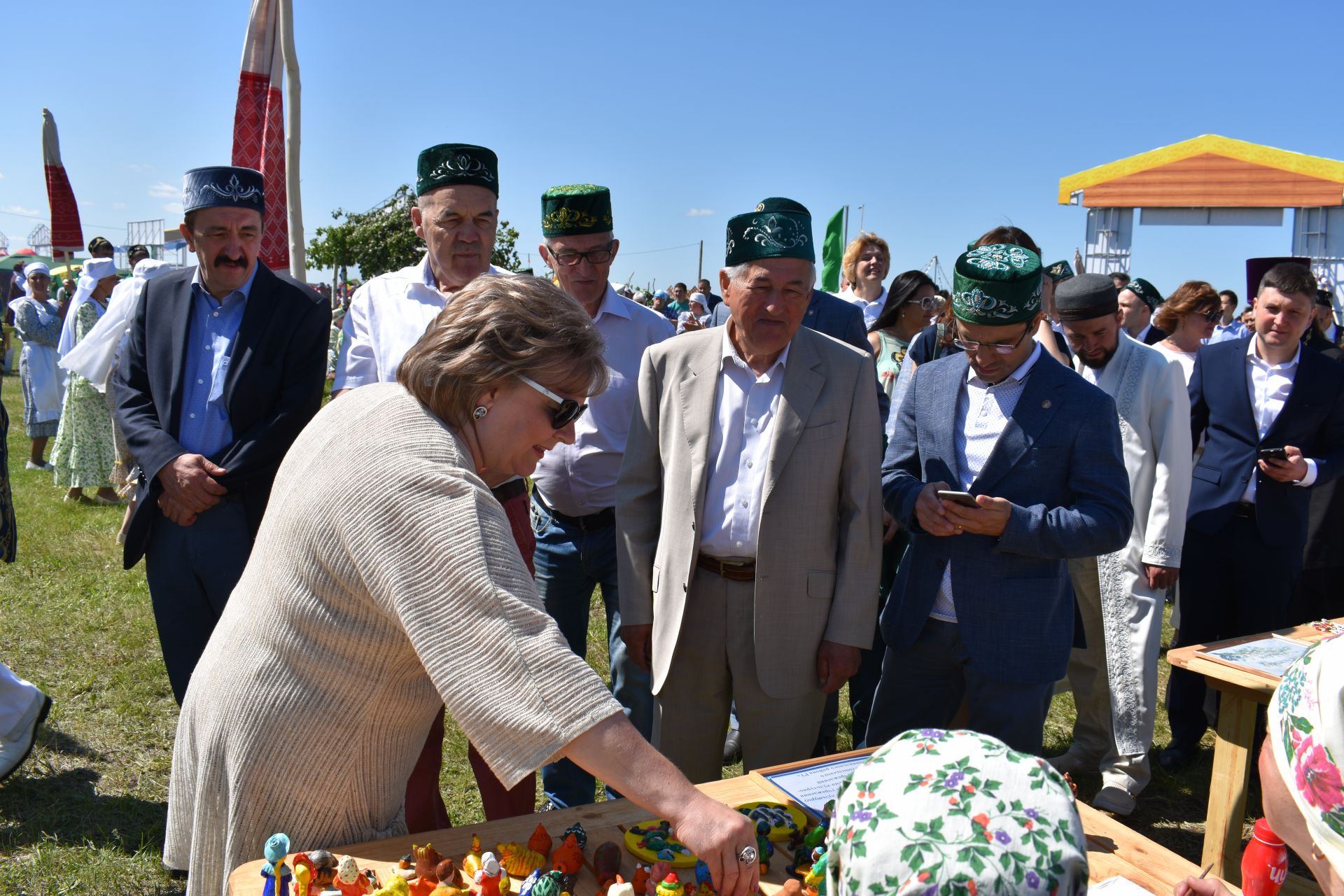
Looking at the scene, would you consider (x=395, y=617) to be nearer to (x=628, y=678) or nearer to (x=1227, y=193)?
→ (x=628, y=678)

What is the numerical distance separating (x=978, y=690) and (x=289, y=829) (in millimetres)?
1832

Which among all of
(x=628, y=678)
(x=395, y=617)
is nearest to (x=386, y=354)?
(x=628, y=678)

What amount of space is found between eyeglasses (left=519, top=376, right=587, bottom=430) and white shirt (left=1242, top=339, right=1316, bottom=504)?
346 cm

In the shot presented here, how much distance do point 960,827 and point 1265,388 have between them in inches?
151

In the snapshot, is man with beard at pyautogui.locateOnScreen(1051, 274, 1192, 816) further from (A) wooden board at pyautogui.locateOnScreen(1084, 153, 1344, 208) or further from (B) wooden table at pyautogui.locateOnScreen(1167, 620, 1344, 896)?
(A) wooden board at pyautogui.locateOnScreen(1084, 153, 1344, 208)

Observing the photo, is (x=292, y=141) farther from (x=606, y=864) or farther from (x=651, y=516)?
(x=606, y=864)

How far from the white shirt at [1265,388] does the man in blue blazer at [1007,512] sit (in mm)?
1827

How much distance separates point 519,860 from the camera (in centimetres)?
161

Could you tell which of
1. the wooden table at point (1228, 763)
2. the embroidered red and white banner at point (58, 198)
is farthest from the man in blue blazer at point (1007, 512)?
the embroidered red and white banner at point (58, 198)

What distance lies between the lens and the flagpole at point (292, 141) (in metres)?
7.07

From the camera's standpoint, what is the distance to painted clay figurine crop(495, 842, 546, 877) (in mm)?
1601

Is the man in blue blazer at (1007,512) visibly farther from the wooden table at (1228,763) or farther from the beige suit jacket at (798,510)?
the wooden table at (1228,763)

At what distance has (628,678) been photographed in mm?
3346

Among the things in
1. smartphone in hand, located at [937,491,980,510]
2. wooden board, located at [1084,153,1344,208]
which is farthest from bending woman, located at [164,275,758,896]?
wooden board, located at [1084,153,1344,208]
